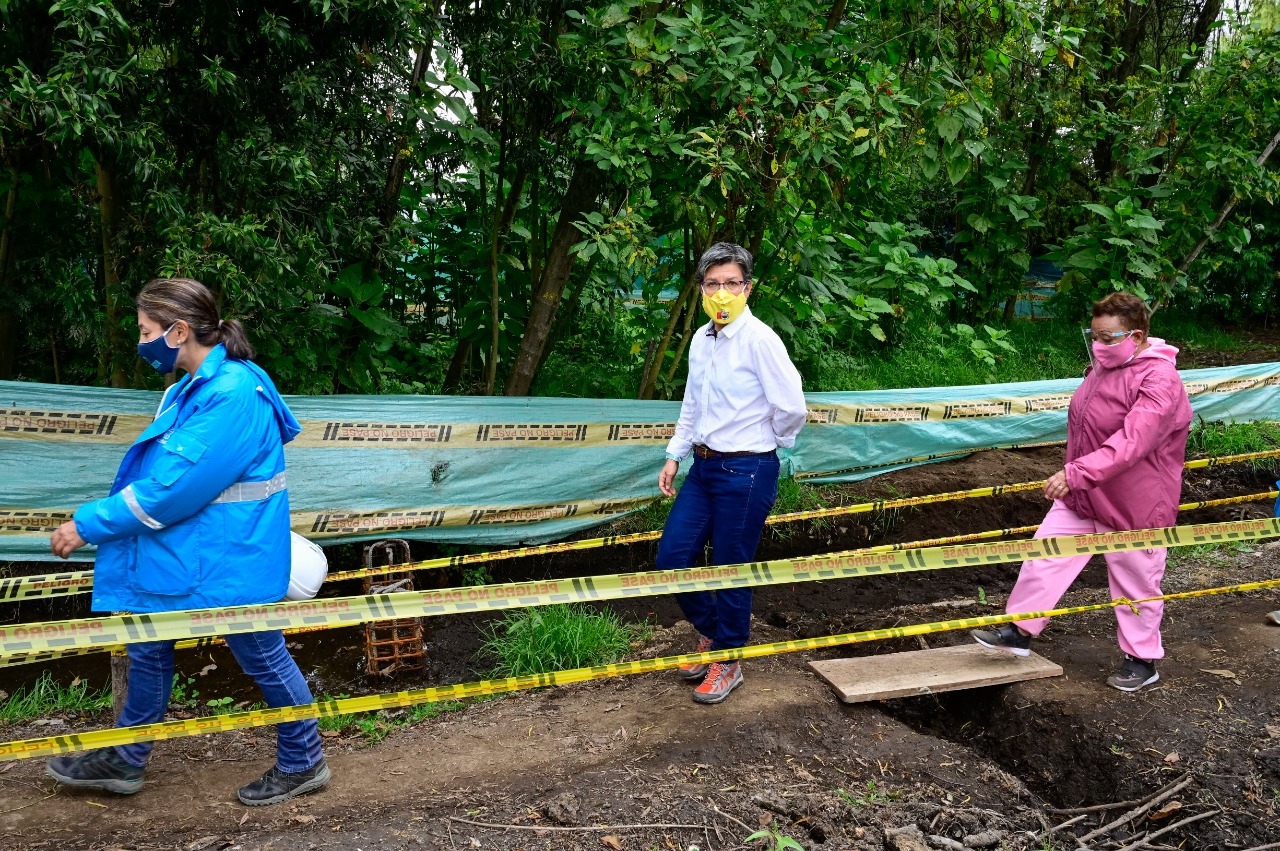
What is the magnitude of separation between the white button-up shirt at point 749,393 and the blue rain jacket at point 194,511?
165cm

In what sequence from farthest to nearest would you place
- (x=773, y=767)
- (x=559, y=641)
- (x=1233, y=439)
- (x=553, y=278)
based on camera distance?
(x=1233, y=439)
(x=553, y=278)
(x=559, y=641)
(x=773, y=767)

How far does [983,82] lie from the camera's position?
617 cm

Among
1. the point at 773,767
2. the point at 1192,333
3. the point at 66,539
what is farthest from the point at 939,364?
the point at 66,539

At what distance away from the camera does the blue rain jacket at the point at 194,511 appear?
290cm

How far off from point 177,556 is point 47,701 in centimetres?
237

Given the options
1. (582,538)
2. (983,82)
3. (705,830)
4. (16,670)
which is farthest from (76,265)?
(983,82)

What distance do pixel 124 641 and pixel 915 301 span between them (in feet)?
26.2

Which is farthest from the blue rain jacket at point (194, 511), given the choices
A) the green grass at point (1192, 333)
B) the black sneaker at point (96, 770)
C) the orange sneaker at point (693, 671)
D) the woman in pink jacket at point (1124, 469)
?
the green grass at point (1192, 333)

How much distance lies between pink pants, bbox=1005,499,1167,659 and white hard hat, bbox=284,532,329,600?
9.14 feet

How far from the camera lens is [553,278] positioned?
6.52m

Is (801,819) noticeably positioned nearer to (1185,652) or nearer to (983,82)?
(1185,652)

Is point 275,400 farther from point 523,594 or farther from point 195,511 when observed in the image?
point 523,594

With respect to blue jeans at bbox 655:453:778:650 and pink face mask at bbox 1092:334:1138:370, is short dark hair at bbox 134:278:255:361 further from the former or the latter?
pink face mask at bbox 1092:334:1138:370

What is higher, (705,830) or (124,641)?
(124,641)
